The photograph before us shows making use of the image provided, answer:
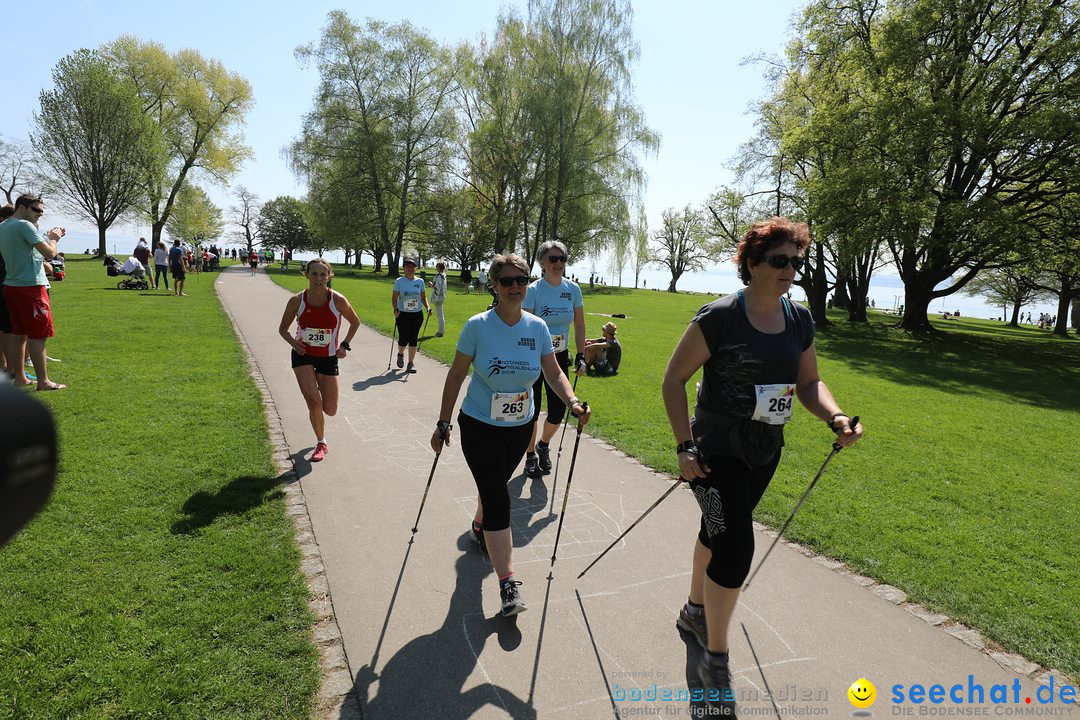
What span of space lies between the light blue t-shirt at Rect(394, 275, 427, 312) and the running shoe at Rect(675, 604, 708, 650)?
8.49m

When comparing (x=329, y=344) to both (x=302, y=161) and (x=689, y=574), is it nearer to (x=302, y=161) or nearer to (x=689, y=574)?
(x=689, y=574)

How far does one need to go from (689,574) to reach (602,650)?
1116 millimetres

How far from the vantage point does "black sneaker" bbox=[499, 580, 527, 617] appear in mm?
3453

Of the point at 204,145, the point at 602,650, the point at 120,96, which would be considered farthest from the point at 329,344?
the point at 204,145

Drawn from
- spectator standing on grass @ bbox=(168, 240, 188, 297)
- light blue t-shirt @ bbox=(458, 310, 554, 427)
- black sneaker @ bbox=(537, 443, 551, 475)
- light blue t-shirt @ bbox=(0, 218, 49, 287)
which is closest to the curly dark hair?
light blue t-shirt @ bbox=(458, 310, 554, 427)

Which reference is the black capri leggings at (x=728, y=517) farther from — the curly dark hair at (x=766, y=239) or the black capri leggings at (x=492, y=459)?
the black capri leggings at (x=492, y=459)

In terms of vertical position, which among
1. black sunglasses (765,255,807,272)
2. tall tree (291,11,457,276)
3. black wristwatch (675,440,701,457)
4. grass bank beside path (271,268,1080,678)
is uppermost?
tall tree (291,11,457,276)

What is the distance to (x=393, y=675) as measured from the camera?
301cm

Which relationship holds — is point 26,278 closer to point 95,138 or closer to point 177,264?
point 177,264

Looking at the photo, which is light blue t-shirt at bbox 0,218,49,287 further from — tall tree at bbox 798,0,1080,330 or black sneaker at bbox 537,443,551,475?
tall tree at bbox 798,0,1080,330

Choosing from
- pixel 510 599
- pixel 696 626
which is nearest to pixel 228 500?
pixel 510 599

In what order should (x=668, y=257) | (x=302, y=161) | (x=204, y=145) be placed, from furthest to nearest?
(x=668, y=257), (x=204, y=145), (x=302, y=161)

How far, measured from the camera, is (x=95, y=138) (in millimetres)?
37594

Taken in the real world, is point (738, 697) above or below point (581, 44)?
below
